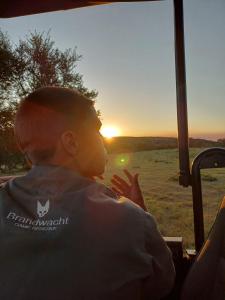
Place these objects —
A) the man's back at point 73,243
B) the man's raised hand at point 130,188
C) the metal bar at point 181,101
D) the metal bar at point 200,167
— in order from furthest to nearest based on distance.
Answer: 1. the metal bar at point 181,101
2. the metal bar at point 200,167
3. the man's raised hand at point 130,188
4. the man's back at point 73,243

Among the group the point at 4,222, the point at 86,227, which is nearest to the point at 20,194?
the point at 4,222

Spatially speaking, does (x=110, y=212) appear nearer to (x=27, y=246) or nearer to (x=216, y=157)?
(x=27, y=246)

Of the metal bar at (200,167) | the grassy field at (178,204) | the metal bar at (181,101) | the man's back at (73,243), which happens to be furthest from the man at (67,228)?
the grassy field at (178,204)

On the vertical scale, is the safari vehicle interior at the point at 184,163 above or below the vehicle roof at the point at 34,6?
below

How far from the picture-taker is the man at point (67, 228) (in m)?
1.02

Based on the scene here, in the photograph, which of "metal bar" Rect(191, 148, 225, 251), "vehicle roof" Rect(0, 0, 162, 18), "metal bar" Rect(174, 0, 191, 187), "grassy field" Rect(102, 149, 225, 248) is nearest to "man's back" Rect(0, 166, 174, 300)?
"metal bar" Rect(191, 148, 225, 251)

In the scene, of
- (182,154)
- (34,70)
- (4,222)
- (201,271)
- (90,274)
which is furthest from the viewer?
(34,70)

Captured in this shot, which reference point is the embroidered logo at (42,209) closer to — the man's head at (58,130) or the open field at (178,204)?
the man's head at (58,130)

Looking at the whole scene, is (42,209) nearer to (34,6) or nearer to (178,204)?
(34,6)

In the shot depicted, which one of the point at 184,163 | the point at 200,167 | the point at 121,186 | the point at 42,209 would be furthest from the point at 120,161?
the point at 42,209

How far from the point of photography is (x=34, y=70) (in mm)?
20531

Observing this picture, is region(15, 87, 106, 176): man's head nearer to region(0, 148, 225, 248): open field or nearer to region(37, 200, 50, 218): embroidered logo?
region(37, 200, 50, 218): embroidered logo

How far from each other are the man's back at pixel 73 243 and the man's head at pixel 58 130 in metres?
0.07

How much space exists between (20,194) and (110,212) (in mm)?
271
